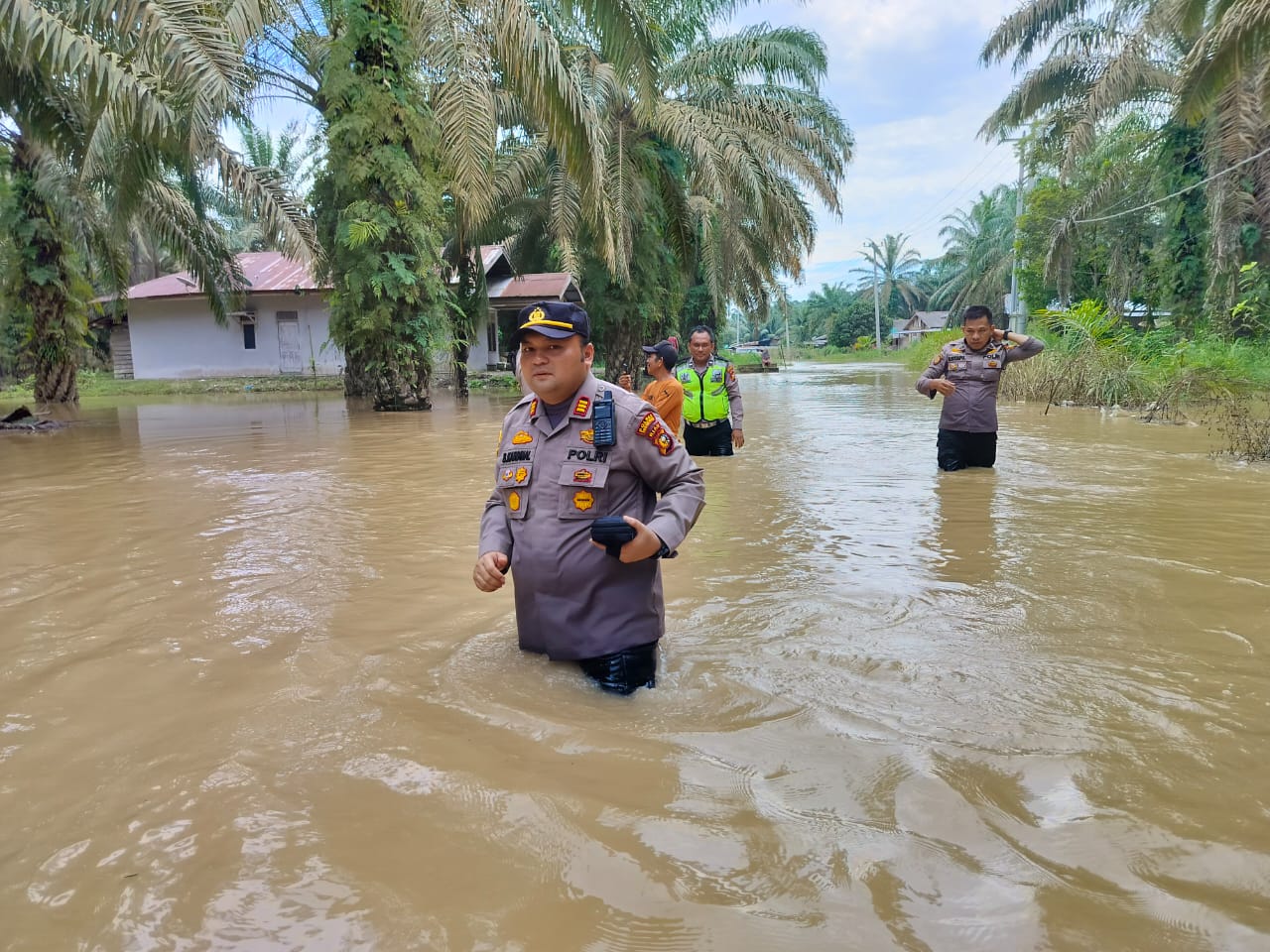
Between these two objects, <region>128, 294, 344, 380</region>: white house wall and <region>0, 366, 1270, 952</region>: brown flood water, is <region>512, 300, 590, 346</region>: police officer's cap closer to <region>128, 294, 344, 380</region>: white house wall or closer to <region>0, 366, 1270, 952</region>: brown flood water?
<region>0, 366, 1270, 952</region>: brown flood water

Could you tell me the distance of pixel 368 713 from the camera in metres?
2.94

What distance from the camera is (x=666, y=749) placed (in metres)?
2.70

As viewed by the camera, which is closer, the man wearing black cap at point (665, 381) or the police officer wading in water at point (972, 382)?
the police officer wading in water at point (972, 382)

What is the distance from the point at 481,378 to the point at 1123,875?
26459 millimetres

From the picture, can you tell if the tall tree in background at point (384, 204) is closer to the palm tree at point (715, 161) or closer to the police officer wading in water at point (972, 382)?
the palm tree at point (715, 161)

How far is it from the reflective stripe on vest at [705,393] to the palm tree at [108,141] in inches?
223

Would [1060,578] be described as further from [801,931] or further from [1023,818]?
[801,931]

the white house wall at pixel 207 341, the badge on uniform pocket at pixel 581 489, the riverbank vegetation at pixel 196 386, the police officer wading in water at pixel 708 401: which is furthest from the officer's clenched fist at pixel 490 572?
the white house wall at pixel 207 341

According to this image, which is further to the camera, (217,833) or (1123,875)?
(217,833)

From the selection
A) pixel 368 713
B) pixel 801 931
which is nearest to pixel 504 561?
pixel 368 713

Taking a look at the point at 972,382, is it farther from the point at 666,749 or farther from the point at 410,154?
the point at 410,154

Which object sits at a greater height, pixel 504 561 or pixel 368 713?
pixel 504 561

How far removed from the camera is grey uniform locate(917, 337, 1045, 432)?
7.34 m

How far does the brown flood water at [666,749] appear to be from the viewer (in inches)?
76.0
